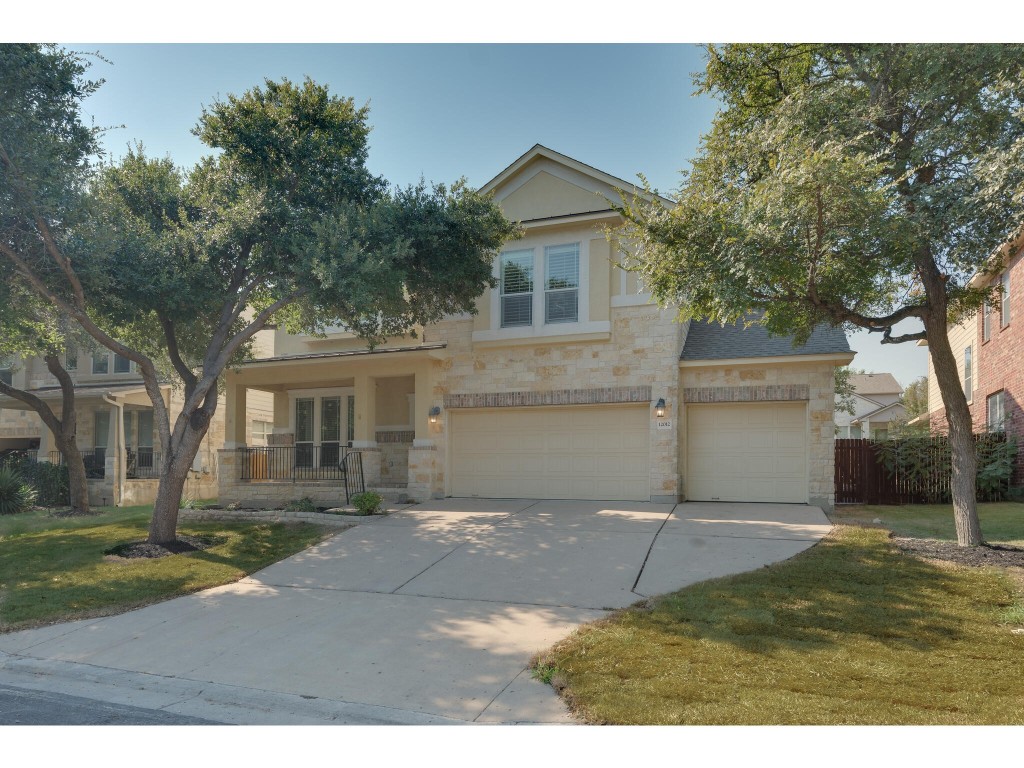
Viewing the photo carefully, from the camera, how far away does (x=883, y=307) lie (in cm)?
1052

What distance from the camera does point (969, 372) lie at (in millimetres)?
21922

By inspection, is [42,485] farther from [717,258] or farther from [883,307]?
→ [883,307]

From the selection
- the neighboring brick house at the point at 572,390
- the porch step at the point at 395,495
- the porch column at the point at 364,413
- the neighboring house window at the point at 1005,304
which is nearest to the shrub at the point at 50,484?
the neighboring brick house at the point at 572,390

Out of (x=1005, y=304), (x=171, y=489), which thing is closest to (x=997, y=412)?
(x=1005, y=304)

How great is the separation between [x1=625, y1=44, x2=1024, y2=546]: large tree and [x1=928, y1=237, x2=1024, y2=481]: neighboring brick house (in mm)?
5793

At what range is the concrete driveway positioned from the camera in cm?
551

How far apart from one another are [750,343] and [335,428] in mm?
10622

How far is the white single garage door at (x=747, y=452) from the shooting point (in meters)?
13.7

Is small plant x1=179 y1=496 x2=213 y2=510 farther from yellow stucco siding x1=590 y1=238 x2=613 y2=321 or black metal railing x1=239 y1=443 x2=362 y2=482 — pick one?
yellow stucco siding x1=590 y1=238 x2=613 y2=321

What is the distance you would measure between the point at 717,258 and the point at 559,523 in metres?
5.33

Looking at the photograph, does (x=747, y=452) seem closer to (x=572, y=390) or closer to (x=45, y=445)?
(x=572, y=390)

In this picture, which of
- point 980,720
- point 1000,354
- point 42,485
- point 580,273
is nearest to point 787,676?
point 980,720

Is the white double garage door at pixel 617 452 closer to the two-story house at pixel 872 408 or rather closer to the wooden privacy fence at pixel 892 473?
the wooden privacy fence at pixel 892 473

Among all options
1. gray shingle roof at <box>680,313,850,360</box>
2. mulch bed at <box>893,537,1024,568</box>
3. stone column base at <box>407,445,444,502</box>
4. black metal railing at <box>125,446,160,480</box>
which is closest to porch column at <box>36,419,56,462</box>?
black metal railing at <box>125,446,160,480</box>
